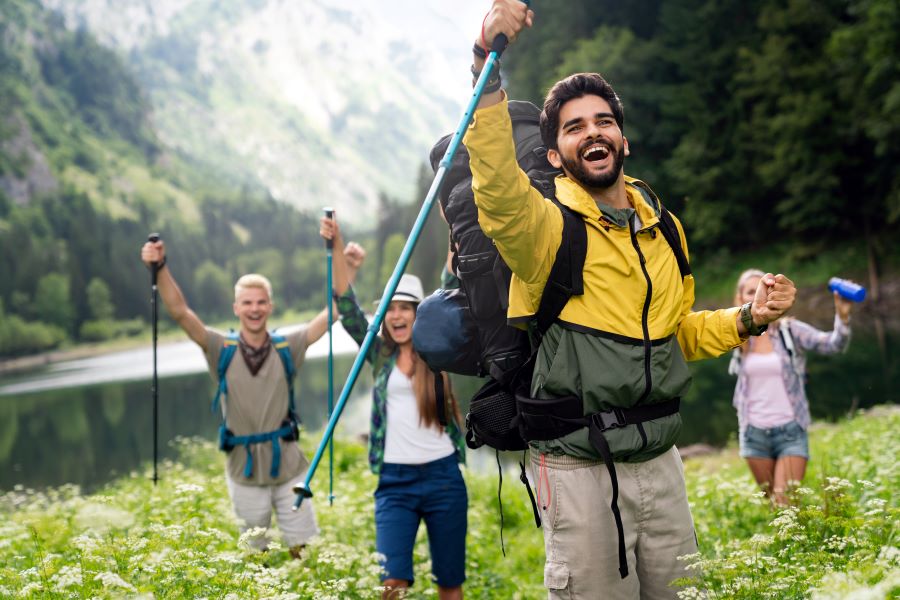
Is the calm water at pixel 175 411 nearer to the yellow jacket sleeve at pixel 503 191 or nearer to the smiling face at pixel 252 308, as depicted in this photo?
the smiling face at pixel 252 308

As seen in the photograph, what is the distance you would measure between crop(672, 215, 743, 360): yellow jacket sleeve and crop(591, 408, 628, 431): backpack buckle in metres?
0.57

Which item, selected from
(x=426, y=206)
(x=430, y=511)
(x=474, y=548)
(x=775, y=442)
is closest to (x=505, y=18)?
(x=426, y=206)

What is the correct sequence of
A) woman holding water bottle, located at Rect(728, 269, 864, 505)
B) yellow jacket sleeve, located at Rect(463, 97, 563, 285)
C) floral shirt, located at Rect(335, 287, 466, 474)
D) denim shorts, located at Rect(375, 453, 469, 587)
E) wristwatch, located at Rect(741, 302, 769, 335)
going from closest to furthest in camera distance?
yellow jacket sleeve, located at Rect(463, 97, 563, 285)
wristwatch, located at Rect(741, 302, 769, 335)
denim shorts, located at Rect(375, 453, 469, 587)
floral shirt, located at Rect(335, 287, 466, 474)
woman holding water bottle, located at Rect(728, 269, 864, 505)

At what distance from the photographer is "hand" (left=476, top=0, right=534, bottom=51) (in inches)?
109

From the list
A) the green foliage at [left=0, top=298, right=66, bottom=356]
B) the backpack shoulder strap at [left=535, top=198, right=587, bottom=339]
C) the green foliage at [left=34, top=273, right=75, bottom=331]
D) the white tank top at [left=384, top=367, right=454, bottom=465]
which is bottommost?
the white tank top at [left=384, top=367, right=454, bottom=465]

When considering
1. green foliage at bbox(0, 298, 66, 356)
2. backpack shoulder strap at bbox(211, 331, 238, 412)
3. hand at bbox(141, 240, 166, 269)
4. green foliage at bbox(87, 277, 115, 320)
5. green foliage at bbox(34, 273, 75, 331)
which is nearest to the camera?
hand at bbox(141, 240, 166, 269)

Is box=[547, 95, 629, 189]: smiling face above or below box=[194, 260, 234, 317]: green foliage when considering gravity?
below

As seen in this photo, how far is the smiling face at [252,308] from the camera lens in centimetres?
594

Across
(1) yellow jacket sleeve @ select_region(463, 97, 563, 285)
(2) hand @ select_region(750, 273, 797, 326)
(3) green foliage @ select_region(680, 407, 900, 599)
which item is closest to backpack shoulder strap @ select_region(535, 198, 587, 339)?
(1) yellow jacket sleeve @ select_region(463, 97, 563, 285)

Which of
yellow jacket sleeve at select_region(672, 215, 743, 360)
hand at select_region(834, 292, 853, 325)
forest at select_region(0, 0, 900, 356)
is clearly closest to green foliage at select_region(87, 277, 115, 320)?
forest at select_region(0, 0, 900, 356)

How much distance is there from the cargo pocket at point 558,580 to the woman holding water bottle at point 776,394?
359cm

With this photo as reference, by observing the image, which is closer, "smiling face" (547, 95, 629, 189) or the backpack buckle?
the backpack buckle

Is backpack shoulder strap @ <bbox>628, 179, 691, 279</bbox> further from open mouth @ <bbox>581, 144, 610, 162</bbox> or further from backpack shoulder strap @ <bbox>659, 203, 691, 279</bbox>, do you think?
open mouth @ <bbox>581, 144, 610, 162</bbox>

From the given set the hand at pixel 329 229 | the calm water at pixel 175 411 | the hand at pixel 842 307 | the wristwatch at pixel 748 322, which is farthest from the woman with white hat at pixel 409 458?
the calm water at pixel 175 411
